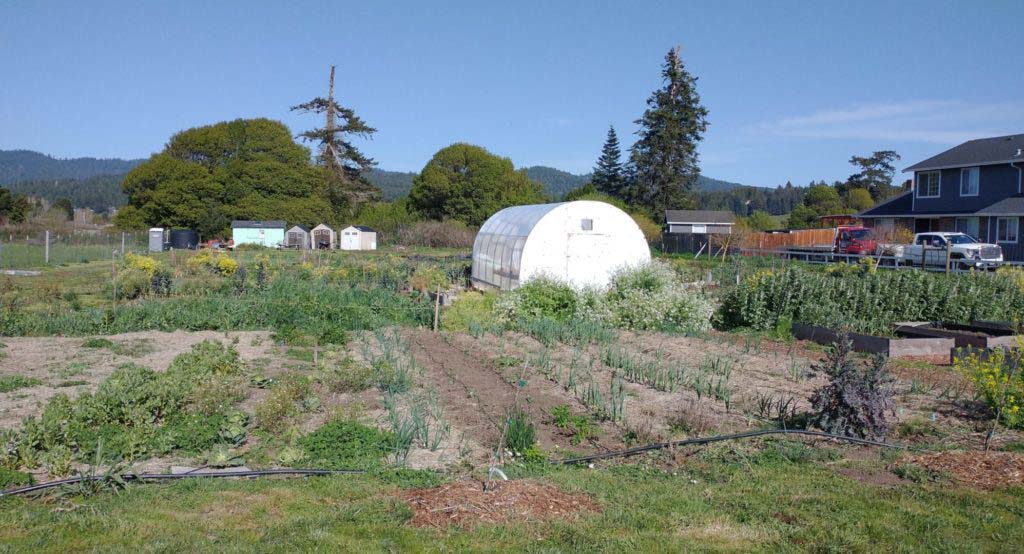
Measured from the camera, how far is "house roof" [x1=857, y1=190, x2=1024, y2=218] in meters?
34.9

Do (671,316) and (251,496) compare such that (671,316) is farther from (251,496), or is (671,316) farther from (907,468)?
(251,496)

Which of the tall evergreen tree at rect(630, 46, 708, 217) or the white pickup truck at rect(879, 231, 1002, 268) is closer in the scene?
the white pickup truck at rect(879, 231, 1002, 268)

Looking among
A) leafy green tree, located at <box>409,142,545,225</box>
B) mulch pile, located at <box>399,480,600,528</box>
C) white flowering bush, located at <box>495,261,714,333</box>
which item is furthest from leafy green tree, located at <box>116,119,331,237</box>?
mulch pile, located at <box>399,480,600,528</box>

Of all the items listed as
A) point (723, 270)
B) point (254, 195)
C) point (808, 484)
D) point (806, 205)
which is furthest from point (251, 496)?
point (806, 205)

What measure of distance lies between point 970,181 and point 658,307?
30.1m

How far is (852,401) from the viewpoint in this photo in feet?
23.7

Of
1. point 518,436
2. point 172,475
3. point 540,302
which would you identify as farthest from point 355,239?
point 172,475

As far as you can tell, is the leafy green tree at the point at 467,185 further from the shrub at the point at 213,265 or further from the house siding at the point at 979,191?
the shrub at the point at 213,265

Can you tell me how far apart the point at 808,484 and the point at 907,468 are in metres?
1.01

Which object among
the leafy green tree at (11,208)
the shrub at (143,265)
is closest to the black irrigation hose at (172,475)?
the shrub at (143,265)

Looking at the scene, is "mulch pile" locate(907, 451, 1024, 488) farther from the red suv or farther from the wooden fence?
the wooden fence

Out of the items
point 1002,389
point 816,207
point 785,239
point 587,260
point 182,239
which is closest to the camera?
point 1002,389

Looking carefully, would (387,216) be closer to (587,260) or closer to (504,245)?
(504,245)

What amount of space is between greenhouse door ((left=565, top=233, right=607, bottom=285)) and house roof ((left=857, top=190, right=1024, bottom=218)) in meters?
24.3
